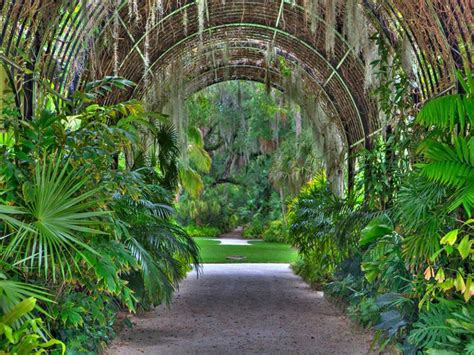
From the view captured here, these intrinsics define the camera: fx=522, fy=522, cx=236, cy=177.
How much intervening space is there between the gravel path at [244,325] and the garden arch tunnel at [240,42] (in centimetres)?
258

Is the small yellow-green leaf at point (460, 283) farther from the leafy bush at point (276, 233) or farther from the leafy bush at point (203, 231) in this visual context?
the leafy bush at point (203, 231)

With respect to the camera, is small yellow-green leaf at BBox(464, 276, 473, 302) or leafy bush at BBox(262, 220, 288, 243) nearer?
small yellow-green leaf at BBox(464, 276, 473, 302)

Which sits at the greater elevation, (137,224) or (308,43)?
(308,43)

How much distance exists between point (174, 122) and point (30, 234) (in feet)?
18.8

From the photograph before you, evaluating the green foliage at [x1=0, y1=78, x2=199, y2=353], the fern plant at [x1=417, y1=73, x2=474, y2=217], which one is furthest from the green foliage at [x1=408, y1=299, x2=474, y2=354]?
the green foliage at [x1=0, y1=78, x2=199, y2=353]

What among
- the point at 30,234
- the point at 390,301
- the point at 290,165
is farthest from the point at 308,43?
the point at 290,165

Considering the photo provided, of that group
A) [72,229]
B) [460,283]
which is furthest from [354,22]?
[72,229]

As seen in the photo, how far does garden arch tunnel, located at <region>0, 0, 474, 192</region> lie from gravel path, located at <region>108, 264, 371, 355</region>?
258cm

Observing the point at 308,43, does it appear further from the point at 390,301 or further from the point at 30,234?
the point at 30,234

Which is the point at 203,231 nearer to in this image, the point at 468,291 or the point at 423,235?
the point at 423,235

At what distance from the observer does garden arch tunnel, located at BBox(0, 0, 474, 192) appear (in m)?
4.17

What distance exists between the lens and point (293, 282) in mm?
9938

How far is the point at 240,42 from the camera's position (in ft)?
31.3

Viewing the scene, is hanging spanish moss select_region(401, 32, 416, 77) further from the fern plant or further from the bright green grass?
the bright green grass
